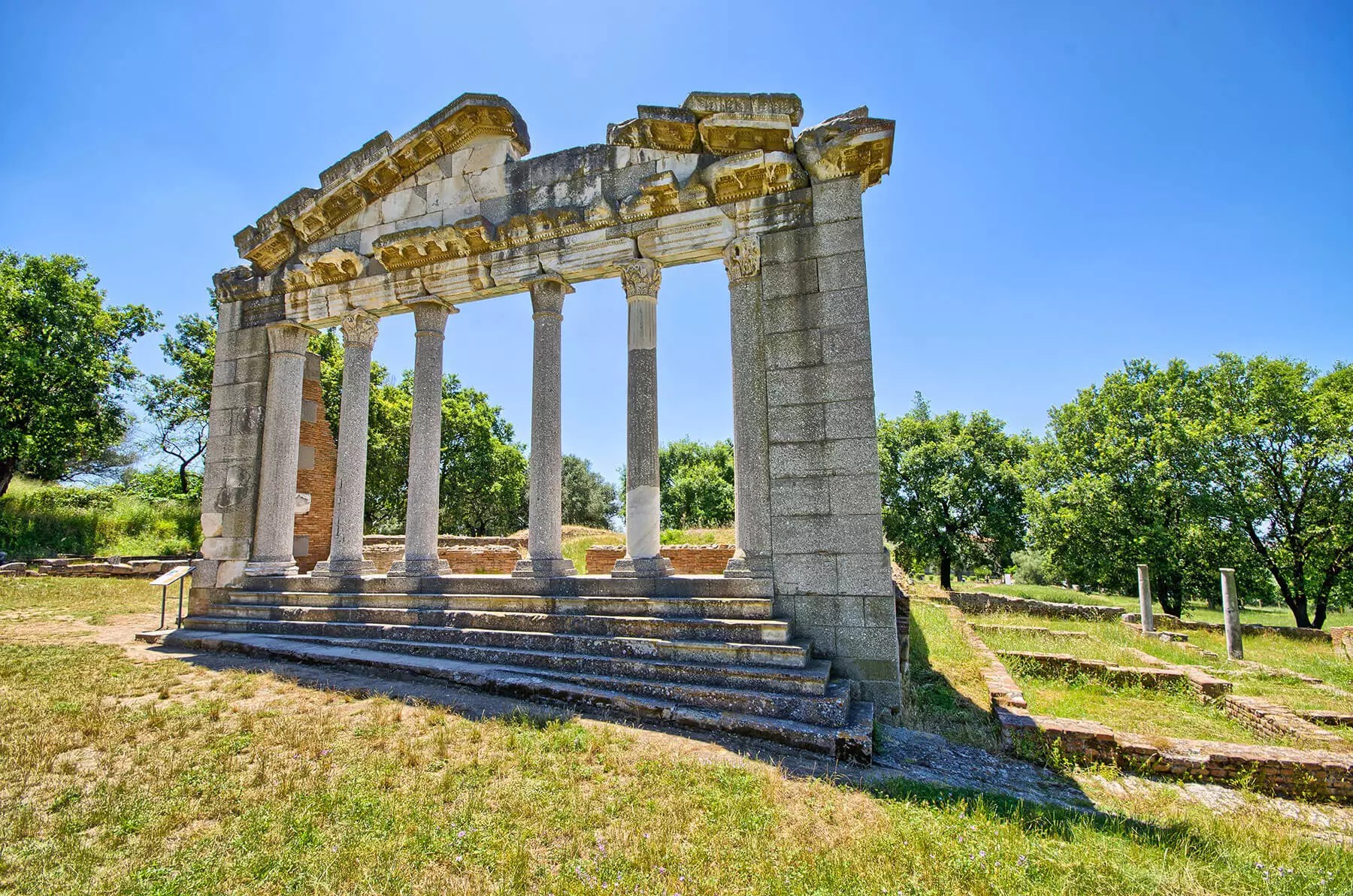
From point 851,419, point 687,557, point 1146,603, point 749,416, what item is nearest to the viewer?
point 851,419

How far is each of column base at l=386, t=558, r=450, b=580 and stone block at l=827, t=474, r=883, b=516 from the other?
248 inches

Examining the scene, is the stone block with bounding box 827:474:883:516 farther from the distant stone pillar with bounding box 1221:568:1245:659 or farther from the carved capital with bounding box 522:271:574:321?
the distant stone pillar with bounding box 1221:568:1245:659

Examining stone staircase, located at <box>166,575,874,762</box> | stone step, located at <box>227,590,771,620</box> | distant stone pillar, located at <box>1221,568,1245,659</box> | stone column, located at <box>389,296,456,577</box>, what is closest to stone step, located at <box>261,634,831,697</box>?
stone staircase, located at <box>166,575,874,762</box>

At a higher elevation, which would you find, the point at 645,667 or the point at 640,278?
the point at 640,278

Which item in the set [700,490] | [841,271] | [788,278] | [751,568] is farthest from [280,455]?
[700,490]

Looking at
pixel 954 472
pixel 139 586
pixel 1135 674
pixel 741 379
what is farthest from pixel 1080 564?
pixel 139 586

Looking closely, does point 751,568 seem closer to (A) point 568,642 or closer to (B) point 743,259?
(A) point 568,642

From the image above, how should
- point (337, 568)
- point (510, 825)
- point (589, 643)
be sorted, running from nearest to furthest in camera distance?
point (510, 825) → point (589, 643) → point (337, 568)

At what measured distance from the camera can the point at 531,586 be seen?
905 cm

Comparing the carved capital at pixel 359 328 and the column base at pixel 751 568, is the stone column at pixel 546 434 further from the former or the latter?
the carved capital at pixel 359 328

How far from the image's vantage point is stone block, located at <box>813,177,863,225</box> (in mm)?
8367

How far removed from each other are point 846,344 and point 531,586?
5.56 m

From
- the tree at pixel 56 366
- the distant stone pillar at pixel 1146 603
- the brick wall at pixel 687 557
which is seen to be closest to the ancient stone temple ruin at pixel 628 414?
the brick wall at pixel 687 557

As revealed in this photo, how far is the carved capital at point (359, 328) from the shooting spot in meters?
11.3
